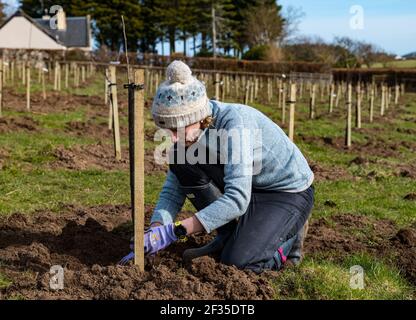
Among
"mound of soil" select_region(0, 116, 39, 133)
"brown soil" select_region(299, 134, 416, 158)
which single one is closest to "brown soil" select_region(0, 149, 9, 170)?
"mound of soil" select_region(0, 116, 39, 133)

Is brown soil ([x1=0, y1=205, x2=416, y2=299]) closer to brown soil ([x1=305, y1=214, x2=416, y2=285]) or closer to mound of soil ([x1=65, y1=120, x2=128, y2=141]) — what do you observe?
brown soil ([x1=305, y1=214, x2=416, y2=285])

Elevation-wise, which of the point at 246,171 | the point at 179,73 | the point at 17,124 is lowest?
the point at 17,124

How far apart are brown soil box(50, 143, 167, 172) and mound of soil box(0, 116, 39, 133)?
2226mm

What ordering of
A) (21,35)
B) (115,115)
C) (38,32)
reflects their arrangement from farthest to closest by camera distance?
(21,35)
(38,32)
(115,115)

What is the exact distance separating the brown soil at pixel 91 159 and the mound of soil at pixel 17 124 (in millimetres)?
2226

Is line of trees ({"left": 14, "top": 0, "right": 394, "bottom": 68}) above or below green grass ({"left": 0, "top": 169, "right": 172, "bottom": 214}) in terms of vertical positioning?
above

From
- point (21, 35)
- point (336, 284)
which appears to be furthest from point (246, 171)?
point (21, 35)

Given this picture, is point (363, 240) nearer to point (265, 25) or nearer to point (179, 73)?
point (179, 73)

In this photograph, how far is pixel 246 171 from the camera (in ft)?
12.3

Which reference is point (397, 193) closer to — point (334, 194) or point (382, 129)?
point (334, 194)

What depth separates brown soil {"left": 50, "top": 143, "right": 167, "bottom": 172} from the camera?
29.7 feet

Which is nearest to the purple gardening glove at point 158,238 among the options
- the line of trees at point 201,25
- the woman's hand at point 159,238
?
the woman's hand at point 159,238

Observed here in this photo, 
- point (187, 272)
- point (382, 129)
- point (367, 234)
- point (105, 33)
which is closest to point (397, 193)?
point (367, 234)

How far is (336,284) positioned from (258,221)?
747 millimetres
